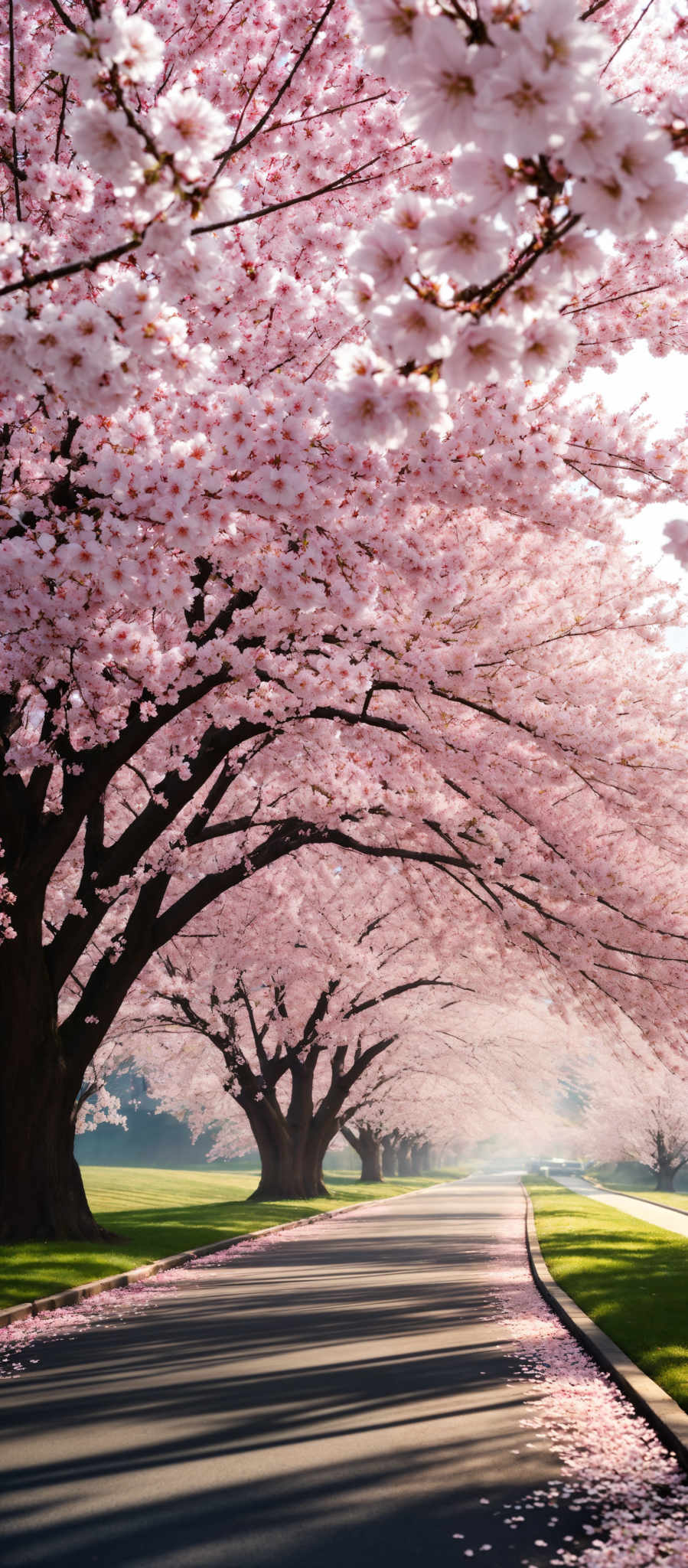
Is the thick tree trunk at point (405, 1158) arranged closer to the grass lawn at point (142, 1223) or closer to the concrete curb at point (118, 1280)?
the grass lawn at point (142, 1223)

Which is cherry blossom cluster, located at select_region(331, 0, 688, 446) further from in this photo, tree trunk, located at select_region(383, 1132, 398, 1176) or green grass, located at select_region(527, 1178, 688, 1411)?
tree trunk, located at select_region(383, 1132, 398, 1176)

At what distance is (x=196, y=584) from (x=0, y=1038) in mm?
5941

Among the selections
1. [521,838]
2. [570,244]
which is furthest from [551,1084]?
[570,244]

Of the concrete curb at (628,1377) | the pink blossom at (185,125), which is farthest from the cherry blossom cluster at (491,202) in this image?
the concrete curb at (628,1377)

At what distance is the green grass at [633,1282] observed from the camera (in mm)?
8109

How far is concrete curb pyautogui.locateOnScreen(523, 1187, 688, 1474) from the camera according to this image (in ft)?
19.3

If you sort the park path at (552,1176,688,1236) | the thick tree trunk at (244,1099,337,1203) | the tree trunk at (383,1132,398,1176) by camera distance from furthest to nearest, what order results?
1. the tree trunk at (383,1132,398,1176)
2. the thick tree trunk at (244,1099,337,1203)
3. the park path at (552,1176,688,1236)

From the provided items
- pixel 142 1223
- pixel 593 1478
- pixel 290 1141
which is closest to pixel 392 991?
pixel 290 1141

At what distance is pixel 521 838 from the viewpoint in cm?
1338

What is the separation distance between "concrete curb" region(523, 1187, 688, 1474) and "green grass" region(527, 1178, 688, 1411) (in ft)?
0.36

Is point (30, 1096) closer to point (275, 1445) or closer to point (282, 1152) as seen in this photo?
point (275, 1445)

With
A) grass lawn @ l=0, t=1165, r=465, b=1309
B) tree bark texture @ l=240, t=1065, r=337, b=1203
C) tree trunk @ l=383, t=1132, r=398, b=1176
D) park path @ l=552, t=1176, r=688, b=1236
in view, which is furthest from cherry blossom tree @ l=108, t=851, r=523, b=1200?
tree trunk @ l=383, t=1132, r=398, b=1176

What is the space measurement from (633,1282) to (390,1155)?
6816cm

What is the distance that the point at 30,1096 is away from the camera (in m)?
13.5
